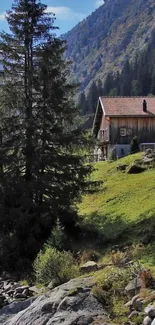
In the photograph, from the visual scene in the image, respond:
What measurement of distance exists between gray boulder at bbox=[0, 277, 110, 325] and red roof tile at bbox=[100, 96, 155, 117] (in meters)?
37.6

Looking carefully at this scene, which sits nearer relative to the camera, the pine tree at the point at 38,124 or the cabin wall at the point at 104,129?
the pine tree at the point at 38,124

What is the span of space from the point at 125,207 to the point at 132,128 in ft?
94.3

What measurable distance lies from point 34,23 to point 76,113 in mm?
4481

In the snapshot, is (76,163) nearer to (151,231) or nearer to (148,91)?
(151,231)

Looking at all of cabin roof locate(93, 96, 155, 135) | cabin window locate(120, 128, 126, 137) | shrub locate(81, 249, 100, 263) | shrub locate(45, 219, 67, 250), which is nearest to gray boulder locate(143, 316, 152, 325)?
shrub locate(81, 249, 100, 263)

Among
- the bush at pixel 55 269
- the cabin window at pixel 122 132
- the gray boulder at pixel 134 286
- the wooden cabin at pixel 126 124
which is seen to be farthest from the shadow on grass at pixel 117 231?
the cabin window at pixel 122 132

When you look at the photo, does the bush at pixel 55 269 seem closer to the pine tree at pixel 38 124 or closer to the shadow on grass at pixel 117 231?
the shadow on grass at pixel 117 231

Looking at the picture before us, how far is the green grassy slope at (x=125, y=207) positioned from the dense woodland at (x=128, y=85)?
106m

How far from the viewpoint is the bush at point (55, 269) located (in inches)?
487

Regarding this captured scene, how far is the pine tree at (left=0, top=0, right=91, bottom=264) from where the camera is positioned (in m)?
18.1

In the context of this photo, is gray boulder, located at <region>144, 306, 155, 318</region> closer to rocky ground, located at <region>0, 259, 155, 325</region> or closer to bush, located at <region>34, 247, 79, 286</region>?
rocky ground, located at <region>0, 259, 155, 325</region>

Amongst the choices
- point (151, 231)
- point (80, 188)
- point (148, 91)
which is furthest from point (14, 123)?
point (148, 91)

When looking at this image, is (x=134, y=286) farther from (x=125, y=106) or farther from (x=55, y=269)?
(x=125, y=106)

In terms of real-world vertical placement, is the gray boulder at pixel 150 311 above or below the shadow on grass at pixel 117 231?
above
